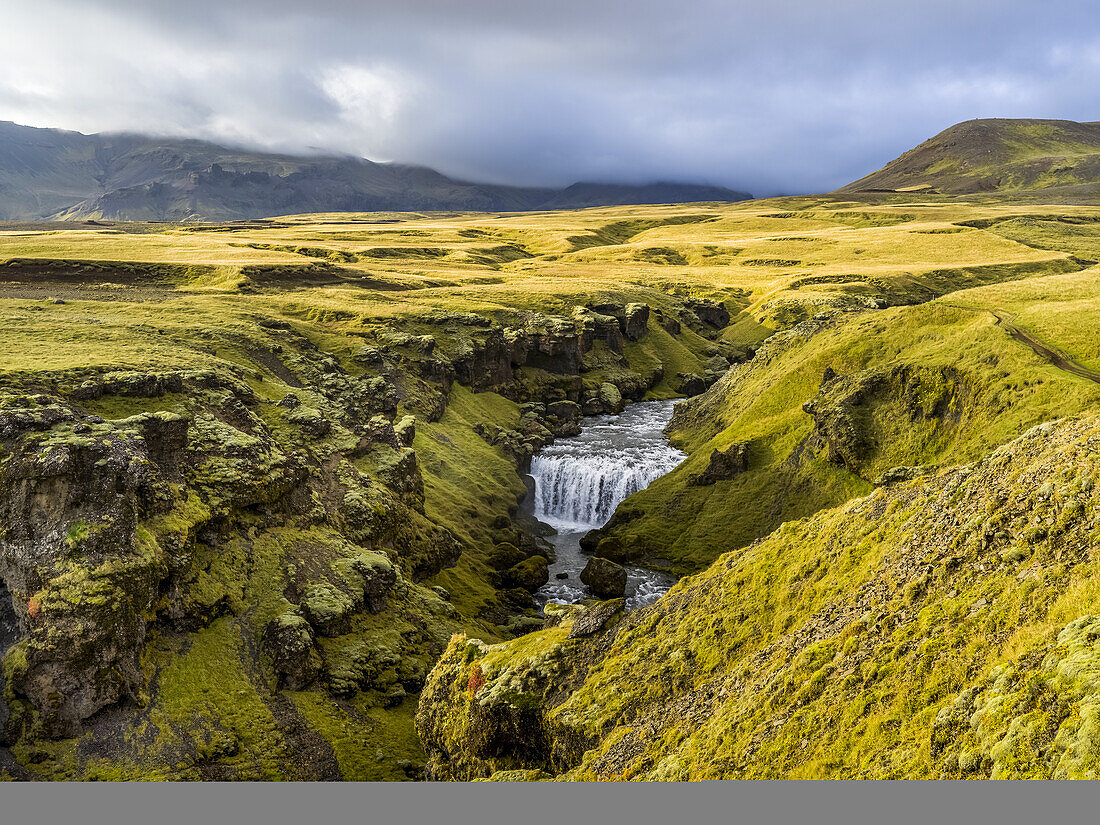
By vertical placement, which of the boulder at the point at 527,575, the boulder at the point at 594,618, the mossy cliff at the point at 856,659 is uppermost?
the mossy cliff at the point at 856,659

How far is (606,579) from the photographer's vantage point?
166ft

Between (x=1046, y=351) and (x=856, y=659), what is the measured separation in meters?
41.7

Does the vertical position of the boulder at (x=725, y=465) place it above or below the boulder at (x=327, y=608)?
above

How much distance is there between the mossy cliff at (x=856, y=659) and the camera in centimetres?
1227

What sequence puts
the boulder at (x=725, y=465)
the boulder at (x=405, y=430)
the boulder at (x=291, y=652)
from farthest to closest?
the boulder at (x=405, y=430) < the boulder at (x=725, y=465) < the boulder at (x=291, y=652)

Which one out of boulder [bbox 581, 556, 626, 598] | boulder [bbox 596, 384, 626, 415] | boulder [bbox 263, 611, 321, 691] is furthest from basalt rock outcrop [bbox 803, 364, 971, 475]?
boulder [bbox 596, 384, 626, 415]

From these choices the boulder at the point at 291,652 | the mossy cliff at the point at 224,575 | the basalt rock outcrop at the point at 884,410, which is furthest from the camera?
the basalt rock outcrop at the point at 884,410

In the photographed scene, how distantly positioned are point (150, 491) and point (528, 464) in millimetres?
45191

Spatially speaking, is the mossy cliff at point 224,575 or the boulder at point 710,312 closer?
the mossy cliff at point 224,575

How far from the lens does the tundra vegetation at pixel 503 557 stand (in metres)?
15.2

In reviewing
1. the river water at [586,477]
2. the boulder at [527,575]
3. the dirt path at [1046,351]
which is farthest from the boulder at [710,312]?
the boulder at [527,575]

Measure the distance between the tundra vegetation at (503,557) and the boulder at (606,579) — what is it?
14.7ft

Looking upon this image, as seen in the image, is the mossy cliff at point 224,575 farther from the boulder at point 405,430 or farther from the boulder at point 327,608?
the boulder at point 405,430

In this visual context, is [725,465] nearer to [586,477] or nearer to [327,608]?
[586,477]
